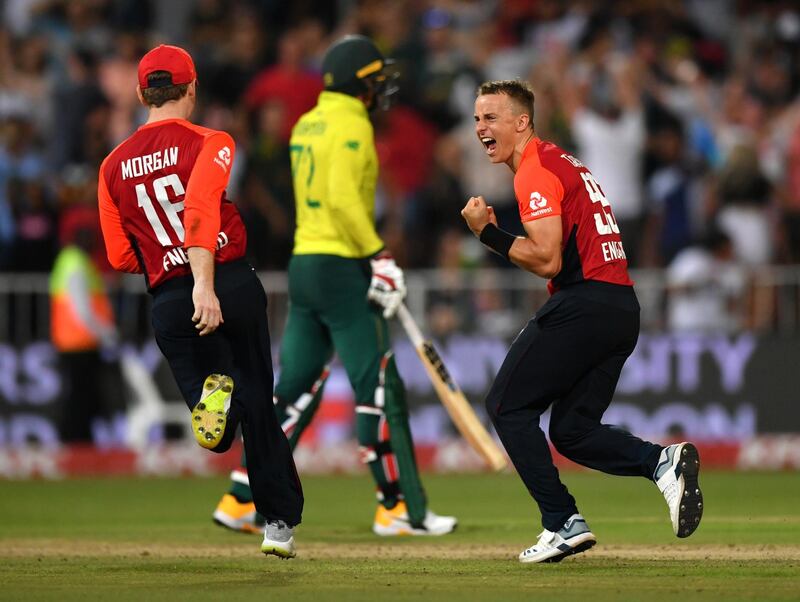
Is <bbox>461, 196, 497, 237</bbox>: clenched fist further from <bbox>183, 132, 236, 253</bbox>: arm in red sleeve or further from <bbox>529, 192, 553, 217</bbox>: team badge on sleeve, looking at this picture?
<bbox>183, 132, 236, 253</bbox>: arm in red sleeve

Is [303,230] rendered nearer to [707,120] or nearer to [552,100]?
[552,100]

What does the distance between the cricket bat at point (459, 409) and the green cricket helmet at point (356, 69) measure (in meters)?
1.49

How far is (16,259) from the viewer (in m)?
16.2

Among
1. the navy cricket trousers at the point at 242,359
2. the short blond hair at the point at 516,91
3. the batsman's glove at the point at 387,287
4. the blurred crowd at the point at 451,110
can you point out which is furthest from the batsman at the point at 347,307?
the blurred crowd at the point at 451,110

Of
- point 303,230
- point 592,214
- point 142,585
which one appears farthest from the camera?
point 303,230

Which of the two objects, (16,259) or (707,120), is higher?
(707,120)

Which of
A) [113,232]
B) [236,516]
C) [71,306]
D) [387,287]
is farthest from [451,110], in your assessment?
[113,232]

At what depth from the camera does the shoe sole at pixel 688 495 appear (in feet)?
25.7

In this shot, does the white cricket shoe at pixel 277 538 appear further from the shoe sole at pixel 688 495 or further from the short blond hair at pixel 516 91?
the short blond hair at pixel 516 91

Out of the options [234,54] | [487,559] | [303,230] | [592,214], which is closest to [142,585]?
[487,559]

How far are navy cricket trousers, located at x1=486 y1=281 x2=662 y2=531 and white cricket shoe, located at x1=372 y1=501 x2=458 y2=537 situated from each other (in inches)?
83.6

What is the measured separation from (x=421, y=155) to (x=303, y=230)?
679 cm

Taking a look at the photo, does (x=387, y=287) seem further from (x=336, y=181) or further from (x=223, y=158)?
(x=223, y=158)

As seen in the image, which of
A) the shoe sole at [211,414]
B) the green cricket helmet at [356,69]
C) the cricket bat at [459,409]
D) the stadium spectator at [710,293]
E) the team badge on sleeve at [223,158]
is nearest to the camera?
the shoe sole at [211,414]
